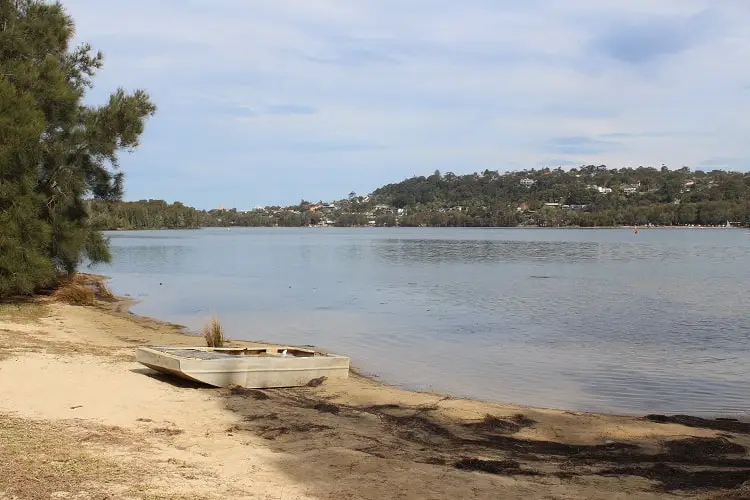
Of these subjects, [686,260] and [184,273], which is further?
[686,260]

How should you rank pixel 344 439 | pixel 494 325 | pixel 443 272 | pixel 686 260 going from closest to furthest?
pixel 344 439 → pixel 494 325 → pixel 443 272 → pixel 686 260

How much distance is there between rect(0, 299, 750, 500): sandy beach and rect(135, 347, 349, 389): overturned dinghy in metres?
0.30

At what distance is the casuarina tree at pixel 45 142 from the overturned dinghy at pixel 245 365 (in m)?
10.7

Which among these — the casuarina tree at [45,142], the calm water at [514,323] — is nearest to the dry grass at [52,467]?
the calm water at [514,323]

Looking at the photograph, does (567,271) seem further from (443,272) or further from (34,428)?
(34,428)

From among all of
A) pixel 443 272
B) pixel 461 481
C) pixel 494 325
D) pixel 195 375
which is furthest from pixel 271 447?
pixel 443 272

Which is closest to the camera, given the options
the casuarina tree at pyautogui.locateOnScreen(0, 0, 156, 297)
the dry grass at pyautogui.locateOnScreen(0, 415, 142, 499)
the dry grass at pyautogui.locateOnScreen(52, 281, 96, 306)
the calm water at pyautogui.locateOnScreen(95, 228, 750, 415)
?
the dry grass at pyautogui.locateOnScreen(0, 415, 142, 499)

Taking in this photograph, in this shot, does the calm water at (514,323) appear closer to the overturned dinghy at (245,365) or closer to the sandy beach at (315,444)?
the overturned dinghy at (245,365)

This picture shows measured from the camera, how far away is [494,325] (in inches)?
1046

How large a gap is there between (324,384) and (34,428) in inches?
250

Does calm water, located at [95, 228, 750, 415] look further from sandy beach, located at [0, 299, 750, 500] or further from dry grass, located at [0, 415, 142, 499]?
dry grass, located at [0, 415, 142, 499]

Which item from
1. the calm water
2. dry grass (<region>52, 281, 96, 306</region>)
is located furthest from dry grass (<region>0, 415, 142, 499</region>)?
dry grass (<region>52, 281, 96, 306</region>)

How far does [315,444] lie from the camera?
8.99m

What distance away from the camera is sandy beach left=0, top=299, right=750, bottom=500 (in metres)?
6.98
